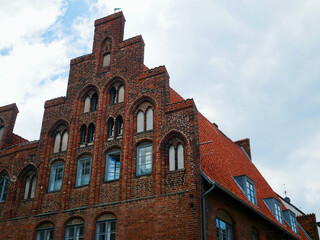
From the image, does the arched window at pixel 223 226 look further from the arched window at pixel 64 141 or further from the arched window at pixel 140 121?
the arched window at pixel 64 141

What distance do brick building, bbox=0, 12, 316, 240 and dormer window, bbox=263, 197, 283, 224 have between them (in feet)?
0.18

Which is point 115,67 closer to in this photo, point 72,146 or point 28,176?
point 72,146

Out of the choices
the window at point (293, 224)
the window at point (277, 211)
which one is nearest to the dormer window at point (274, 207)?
the window at point (277, 211)

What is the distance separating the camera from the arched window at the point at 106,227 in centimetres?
1594

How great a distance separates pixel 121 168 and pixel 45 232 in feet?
14.5

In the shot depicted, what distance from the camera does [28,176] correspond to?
Result: 779 inches

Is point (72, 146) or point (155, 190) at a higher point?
point (72, 146)

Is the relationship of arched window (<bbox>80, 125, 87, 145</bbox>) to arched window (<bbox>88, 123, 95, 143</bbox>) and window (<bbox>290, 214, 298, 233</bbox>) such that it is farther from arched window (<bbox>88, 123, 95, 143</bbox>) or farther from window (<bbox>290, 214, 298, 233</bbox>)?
window (<bbox>290, 214, 298, 233</bbox>)

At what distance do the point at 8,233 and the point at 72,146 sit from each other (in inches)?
190

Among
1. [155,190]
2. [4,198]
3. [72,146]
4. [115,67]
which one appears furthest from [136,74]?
[4,198]

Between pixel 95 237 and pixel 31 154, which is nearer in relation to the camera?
pixel 95 237

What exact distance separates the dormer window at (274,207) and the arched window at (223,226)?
19.6ft

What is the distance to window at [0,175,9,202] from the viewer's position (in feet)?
65.7

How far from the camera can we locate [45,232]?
57.5 feet
